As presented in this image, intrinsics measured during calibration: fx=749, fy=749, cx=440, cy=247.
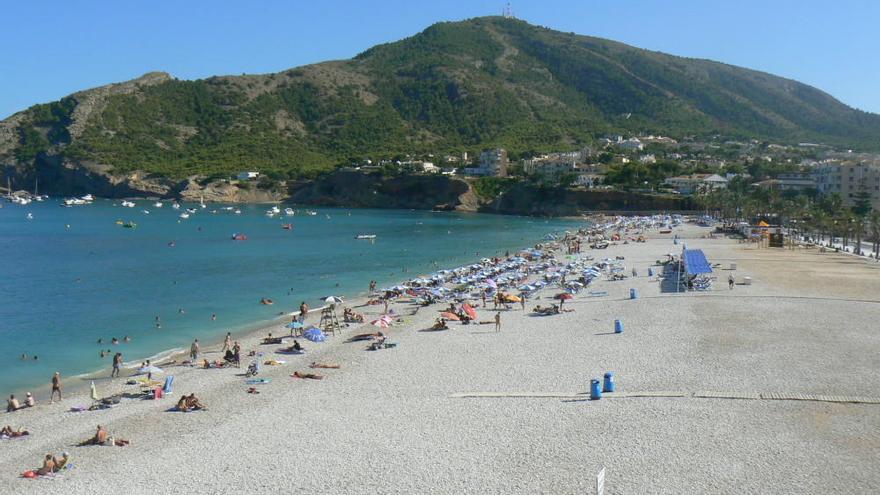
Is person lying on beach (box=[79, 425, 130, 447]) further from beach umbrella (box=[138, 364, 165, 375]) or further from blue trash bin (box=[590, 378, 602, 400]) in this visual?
blue trash bin (box=[590, 378, 602, 400])

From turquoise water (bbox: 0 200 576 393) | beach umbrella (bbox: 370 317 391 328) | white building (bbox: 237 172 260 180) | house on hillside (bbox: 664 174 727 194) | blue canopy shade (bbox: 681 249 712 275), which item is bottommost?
turquoise water (bbox: 0 200 576 393)

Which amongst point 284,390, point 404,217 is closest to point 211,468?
point 284,390

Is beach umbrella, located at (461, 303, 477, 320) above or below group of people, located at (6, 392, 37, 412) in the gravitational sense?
above

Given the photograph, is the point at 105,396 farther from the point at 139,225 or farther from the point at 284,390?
the point at 139,225

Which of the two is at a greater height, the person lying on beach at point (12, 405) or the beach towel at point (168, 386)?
the beach towel at point (168, 386)

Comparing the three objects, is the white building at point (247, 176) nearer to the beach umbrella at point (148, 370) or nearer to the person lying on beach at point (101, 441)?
the beach umbrella at point (148, 370)

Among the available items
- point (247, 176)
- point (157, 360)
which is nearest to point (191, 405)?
point (157, 360)

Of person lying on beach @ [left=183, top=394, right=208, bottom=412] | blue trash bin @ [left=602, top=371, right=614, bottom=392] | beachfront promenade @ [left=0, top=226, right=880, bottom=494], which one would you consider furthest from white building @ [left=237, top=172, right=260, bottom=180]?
blue trash bin @ [left=602, top=371, right=614, bottom=392]

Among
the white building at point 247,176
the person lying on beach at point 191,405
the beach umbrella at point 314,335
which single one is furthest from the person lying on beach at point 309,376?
the white building at point 247,176
